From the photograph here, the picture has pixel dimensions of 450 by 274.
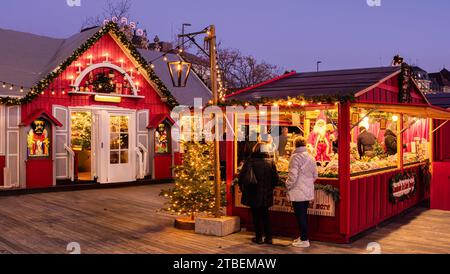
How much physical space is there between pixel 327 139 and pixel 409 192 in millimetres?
2948

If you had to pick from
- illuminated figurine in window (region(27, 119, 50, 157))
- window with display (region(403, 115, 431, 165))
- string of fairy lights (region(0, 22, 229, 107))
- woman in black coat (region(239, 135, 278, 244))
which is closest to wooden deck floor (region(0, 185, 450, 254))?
woman in black coat (region(239, 135, 278, 244))

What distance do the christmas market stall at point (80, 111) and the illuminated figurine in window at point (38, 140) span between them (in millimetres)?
26

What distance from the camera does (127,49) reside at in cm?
1593

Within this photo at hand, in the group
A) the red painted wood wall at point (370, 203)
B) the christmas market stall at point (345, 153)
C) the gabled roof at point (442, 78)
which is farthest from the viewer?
the gabled roof at point (442, 78)

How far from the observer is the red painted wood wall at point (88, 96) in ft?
46.1

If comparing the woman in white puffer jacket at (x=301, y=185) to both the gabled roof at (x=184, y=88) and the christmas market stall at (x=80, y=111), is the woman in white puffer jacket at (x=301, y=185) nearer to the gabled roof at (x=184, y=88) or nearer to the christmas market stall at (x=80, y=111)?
the christmas market stall at (x=80, y=111)

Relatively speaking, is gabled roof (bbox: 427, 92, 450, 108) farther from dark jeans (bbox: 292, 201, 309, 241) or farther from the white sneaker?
the white sneaker

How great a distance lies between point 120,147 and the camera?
1559cm

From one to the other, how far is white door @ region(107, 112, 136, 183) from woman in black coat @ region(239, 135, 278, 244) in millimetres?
8391

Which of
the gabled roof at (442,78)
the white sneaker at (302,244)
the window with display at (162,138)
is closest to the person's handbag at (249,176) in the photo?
the white sneaker at (302,244)

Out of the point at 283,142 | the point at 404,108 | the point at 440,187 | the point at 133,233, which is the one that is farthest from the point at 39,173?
the point at 440,187

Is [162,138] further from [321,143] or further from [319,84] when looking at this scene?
[319,84]
